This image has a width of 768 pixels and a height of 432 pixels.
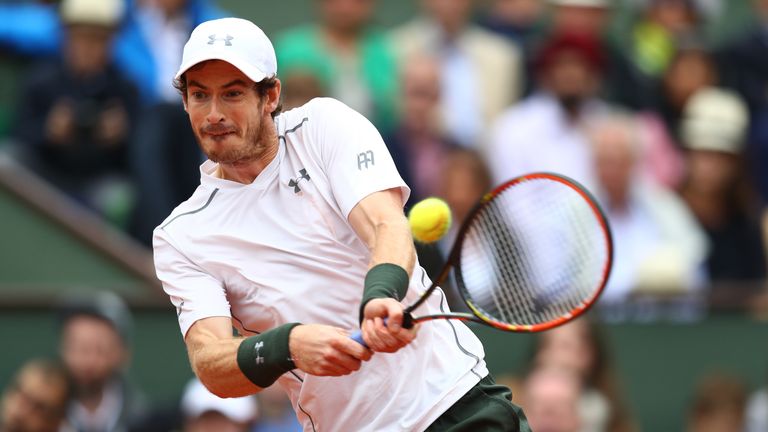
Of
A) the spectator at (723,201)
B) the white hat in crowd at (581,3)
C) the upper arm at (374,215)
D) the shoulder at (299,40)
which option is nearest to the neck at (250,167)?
the upper arm at (374,215)

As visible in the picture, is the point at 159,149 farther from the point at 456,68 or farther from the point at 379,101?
the point at 456,68

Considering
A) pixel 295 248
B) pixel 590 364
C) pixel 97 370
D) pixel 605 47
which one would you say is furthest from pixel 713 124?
pixel 295 248

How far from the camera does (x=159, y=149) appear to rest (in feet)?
28.7

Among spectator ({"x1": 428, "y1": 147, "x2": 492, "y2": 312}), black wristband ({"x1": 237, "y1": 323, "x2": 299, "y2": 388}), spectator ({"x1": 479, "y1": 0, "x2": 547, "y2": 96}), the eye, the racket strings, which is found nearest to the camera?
black wristband ({"x1": 237, "y1": 323, "x2": 299, "y2": 388})

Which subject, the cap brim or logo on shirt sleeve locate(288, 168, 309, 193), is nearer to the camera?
the cap brim

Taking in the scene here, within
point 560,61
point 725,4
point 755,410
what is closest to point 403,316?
point 755,410

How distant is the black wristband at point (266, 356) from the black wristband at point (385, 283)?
26cm

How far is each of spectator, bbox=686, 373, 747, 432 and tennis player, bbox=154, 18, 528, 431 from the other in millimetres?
3985

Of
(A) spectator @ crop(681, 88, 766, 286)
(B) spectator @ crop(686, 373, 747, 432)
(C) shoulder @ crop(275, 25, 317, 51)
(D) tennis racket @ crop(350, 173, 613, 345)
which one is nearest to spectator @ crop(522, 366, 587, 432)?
(B) spectator @ crop(686, 373, 747, 432)

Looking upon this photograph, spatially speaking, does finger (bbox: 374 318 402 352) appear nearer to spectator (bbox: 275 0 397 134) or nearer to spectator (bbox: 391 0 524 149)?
spectator (bbox: 275 0 397 134)

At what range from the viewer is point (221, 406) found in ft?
24.4

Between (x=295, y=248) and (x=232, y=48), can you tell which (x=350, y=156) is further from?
(x=232, y=48)

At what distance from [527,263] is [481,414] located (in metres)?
0.99

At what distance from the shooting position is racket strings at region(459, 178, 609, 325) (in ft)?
16.0
